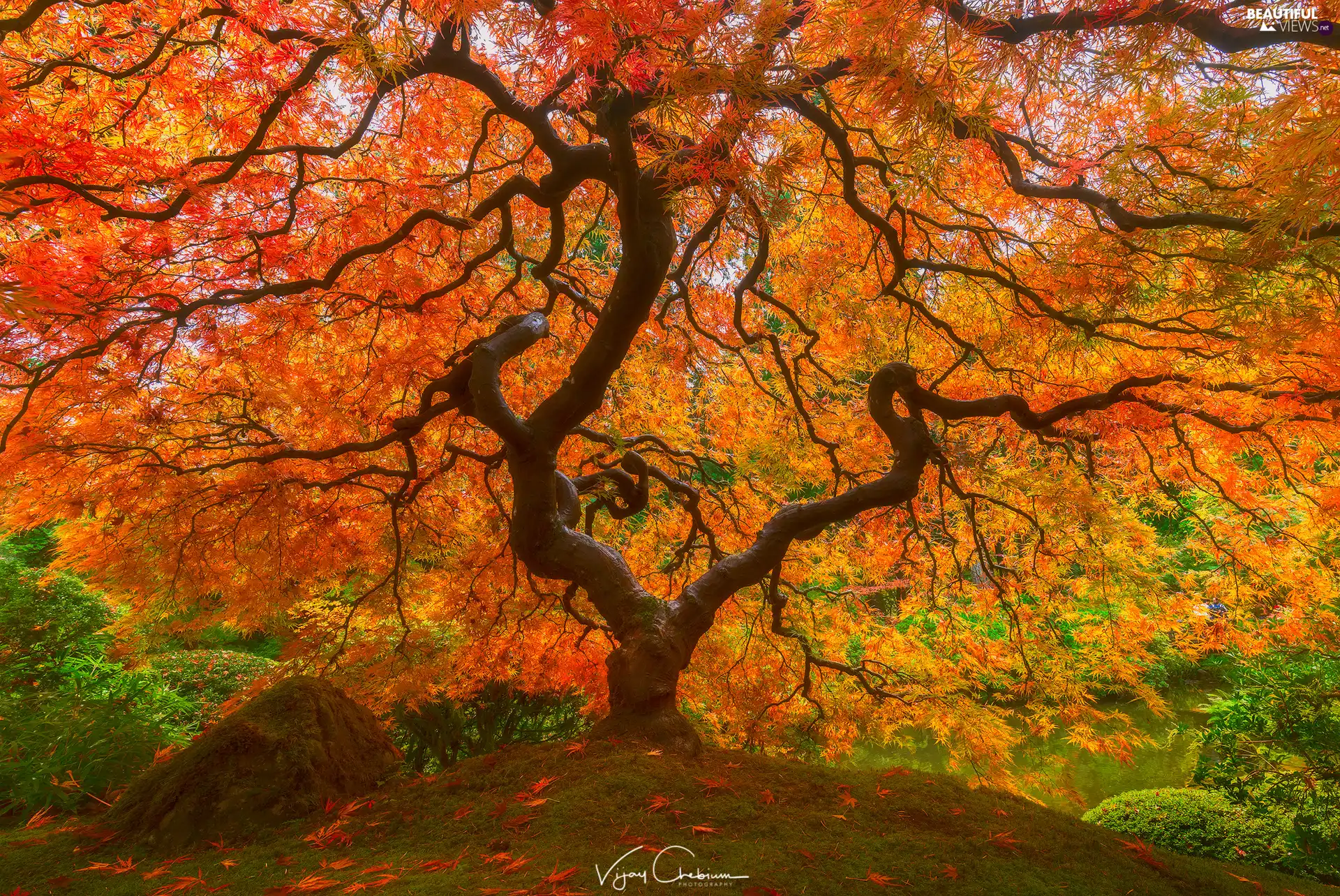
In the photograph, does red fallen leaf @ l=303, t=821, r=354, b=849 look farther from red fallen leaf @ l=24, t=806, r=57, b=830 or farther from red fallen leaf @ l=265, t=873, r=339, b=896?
red fallen leaf @ l=24, t=806, r=57, b=830

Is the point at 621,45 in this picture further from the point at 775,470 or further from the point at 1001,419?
the point at 775,470

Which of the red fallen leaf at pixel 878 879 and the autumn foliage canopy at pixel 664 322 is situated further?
the autumn foliage canopy at pixel 664 322

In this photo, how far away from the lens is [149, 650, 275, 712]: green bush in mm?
6102

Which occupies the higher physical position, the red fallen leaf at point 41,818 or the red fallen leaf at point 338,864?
the red fallen leaf at point 41,818

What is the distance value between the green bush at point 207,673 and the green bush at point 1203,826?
21.8 ft

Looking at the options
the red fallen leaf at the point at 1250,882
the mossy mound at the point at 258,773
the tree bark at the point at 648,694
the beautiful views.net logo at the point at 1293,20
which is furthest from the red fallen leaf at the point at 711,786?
the beautiful views.net logo at the point at 1293,20

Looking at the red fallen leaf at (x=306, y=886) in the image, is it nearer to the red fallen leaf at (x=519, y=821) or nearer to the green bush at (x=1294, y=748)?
the red fallen leaf at (x=519, y=821)

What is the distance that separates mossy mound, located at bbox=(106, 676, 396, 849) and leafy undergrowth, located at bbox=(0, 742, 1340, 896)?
0.35 feet

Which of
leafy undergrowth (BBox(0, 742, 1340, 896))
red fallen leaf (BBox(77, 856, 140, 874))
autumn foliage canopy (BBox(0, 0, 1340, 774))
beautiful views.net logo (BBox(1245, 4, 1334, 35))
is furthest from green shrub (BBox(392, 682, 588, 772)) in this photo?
beautiful views.net logo (BBox(1245, 4, 1334, 35))

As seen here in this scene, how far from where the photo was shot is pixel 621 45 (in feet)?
5.96

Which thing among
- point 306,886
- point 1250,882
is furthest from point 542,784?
point 1250,882

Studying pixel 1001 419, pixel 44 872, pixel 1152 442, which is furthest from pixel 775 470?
pixel 44 872

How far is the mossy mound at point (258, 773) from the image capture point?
2436 mm

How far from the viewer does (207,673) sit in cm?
641
